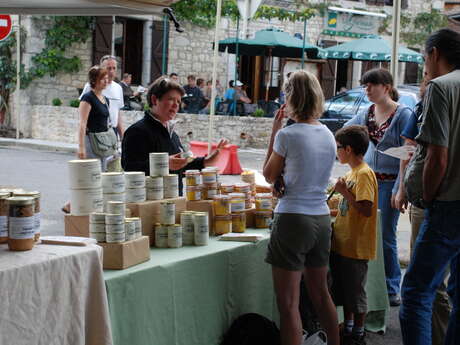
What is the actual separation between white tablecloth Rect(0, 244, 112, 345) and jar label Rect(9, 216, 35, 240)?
0.06 meters

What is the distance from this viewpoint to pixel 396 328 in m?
4.89

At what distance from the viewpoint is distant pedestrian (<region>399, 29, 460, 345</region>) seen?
10.5 feet

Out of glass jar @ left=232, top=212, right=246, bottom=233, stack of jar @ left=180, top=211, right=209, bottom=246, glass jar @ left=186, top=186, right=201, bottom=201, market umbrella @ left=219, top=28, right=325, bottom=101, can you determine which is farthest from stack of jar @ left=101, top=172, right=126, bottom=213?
market umbrella @ left=219, top=28, right=325, bottom=101

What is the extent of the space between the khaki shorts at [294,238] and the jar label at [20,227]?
4.31 feet

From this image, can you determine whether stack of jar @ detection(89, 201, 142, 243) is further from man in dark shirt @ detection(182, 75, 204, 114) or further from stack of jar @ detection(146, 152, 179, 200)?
man in dark shirt @ detection(182, 75, 204, 114)

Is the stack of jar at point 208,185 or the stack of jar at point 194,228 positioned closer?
the stack of jar at point 194,228

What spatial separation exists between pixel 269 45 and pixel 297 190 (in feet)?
51.4

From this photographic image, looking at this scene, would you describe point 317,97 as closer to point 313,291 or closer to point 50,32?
point 313,291

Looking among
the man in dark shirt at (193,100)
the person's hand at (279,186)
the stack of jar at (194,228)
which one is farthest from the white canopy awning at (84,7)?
the man in dark shirt at (193,100)

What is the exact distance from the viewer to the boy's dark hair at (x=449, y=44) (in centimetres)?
335

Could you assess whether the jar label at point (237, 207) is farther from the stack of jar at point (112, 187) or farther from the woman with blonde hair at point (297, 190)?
the stack of jar at point (112, 187)

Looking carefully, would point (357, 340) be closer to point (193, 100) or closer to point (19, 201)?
point (19, 201)

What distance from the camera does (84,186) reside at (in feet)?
10.4

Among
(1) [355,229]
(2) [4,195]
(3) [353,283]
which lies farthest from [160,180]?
(3) [353,283]
